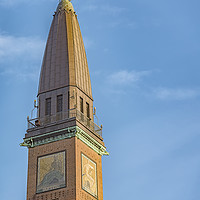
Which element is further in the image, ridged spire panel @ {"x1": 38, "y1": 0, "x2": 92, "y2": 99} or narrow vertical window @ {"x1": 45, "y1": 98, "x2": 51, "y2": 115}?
ridged spire panel @ {"x1": 38, "y1": 0, "x2": 92, "y2": 99}

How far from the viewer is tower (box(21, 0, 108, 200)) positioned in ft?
198

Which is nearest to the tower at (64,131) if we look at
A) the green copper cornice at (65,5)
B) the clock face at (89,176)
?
the clock face at (89,176)

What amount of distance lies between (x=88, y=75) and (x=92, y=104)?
415 cm

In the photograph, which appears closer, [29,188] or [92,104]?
[29,188]

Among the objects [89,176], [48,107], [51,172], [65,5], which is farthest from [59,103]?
[65,5]

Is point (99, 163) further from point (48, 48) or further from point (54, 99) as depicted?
point (48, 48)

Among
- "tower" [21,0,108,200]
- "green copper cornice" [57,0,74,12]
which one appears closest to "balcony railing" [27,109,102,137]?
"tower" [21,0,108,200]

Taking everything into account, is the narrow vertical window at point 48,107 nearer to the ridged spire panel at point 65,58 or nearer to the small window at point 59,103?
the small window at point 59,103

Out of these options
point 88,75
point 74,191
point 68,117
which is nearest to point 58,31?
point 88,75

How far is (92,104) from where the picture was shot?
7000 cm

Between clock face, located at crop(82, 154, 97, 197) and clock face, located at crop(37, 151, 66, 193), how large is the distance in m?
2.53

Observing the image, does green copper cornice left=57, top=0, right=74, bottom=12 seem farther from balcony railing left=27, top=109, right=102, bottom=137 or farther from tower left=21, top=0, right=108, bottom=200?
balcony railing left=27, top=109, right=102, bottom=137

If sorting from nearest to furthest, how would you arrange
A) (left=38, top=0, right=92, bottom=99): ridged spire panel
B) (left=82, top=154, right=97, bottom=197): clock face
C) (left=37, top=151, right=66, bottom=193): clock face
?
(left=37, top=151, right=66, bottom=193): clock face < (left=82, top=154, right=97, bottom=197): clock face < (left=38, top=0, right=92, bottom=99): ridged spire panel

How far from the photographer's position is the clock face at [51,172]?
60209mm
